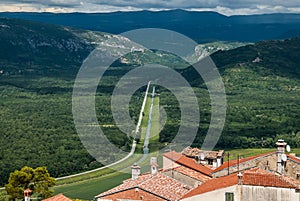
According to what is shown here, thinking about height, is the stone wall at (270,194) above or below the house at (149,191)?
above

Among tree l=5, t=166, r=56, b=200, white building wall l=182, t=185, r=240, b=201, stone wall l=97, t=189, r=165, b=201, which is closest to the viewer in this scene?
white building wall l=182, t=185, r=240, b=201

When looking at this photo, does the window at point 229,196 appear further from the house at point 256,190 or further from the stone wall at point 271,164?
the stone wall at point 271,164

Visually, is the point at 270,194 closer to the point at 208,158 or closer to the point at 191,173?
the point at 191,173

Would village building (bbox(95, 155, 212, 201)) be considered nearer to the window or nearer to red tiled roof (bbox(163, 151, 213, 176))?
red tiled roof (bbox(163, 151, 213, 176))

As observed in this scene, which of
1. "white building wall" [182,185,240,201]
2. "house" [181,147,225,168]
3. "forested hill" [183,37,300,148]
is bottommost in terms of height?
"forested hill" [183,37,300,148]

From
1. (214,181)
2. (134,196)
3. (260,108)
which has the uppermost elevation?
(214,181)

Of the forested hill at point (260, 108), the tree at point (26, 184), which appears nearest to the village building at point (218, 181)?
the tree at point (26, 184)

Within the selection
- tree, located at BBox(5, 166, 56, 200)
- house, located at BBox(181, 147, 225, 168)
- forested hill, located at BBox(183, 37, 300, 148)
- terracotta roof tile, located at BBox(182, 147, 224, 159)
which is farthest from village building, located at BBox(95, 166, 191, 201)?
forested hill, located at BBox(183, 37, 300, 148)

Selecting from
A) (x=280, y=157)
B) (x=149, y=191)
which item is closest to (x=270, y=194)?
(x=280, y=157)

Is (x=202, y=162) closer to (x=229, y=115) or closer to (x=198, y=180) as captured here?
(x=198, y=180)
